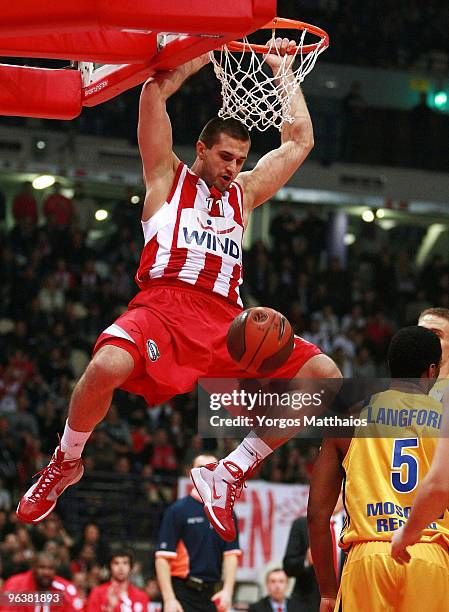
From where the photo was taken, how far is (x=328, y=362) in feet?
19.4

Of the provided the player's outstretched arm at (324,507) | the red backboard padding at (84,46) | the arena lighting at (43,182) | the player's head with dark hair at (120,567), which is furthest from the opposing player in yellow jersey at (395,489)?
the arena lighting at (43,182)

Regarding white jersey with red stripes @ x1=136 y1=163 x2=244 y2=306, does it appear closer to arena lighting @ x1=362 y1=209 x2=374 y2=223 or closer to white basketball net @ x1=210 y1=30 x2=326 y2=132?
white basketball net @ x1=210 y1=30 x2=326 y2=132

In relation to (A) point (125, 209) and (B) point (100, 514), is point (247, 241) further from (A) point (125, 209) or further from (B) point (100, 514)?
(B) point (100, 514)

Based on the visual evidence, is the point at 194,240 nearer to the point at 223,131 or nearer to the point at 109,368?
the point at 223,131

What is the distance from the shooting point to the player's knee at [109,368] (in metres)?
5.67

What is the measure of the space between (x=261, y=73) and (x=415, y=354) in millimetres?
2507

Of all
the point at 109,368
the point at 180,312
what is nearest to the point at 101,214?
the point at 180,312

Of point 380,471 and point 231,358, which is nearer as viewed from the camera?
point 380,471

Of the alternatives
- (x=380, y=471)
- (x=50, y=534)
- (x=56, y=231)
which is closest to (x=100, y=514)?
(x=50, y=534)

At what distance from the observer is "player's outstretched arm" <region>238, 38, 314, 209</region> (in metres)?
6.66

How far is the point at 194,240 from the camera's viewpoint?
614 cm

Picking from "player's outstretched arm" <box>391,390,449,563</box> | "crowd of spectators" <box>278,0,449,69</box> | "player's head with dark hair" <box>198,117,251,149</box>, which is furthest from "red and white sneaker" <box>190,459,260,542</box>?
"crowd of spectators" <box>278,0,449,69</box>

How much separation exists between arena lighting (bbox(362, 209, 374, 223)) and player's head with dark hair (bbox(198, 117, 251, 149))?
657 inches

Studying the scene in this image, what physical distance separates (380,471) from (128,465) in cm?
1018
